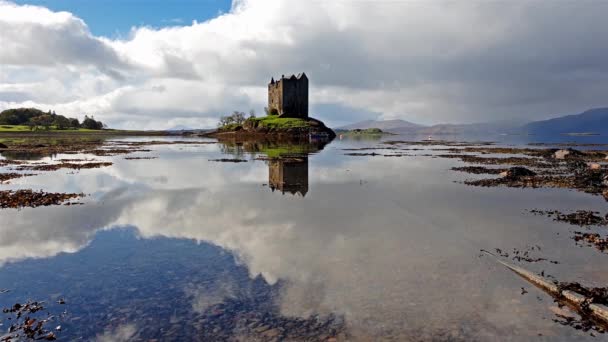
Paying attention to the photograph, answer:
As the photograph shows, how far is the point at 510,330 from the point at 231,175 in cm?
2718

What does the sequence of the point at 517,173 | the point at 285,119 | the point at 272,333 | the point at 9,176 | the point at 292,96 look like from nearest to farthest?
the point at 272,333, the point at 9,176, the point at 517,173, the point at 285,119, the point at 292,96

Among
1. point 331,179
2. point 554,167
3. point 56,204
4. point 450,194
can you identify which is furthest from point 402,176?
point 56,204

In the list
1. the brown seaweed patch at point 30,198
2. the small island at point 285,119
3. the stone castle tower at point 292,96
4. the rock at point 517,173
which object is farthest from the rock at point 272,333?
the stone castle tower at point 292,96

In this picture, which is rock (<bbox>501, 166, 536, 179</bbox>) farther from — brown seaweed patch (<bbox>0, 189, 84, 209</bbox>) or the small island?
the small island

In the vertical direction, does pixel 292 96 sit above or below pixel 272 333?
above

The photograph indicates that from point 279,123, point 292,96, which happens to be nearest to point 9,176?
point 279,123

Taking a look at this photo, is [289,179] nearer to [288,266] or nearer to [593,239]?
[288,266]

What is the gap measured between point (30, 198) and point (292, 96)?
437 ft

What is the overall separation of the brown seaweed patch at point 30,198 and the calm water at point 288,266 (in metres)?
1.38

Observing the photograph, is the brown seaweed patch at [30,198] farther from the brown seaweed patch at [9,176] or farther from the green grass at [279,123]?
the green grass at [279,123]

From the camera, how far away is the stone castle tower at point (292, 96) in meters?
148

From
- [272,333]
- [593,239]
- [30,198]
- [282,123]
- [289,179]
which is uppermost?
[282,123]

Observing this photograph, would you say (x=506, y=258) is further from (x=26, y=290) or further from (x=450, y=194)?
(x=26, y=290)

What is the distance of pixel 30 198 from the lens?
21000 mm
